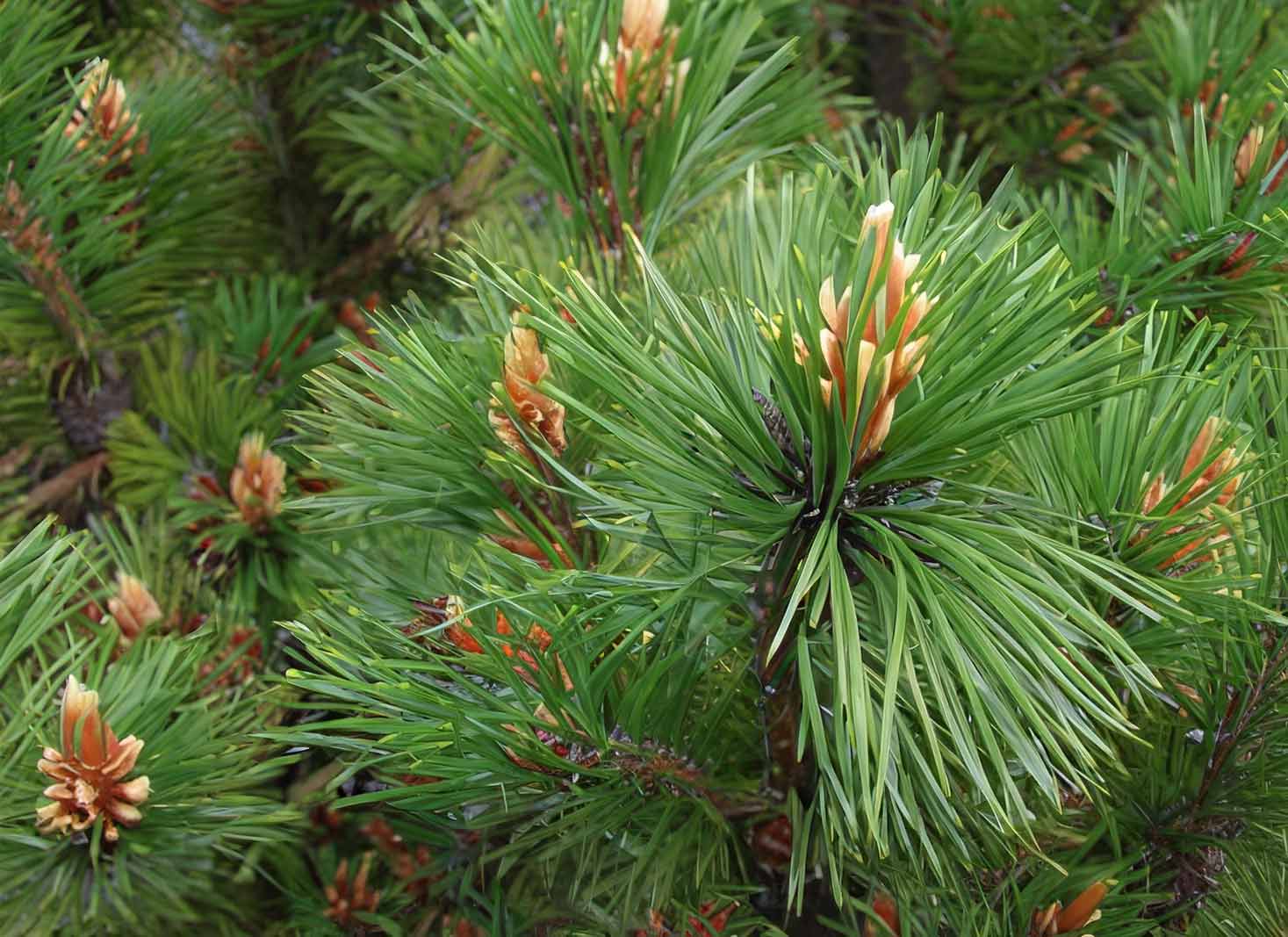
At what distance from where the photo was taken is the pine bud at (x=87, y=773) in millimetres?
351

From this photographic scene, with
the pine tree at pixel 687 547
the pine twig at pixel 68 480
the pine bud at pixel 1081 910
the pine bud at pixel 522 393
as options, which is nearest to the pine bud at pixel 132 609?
the pine tree at pixel 687 547

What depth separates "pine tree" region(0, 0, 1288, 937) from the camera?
26cm

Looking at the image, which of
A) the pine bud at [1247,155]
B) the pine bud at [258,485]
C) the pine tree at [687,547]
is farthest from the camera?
the pine bud at [258,485]

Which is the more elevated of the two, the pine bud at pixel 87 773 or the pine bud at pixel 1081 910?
the pine bud at pixel 1081 910

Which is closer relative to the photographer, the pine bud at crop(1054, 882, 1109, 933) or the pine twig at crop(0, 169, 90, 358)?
the pine bud at crop(1054, 882, 1109, 933)

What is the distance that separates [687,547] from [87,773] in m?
0.20

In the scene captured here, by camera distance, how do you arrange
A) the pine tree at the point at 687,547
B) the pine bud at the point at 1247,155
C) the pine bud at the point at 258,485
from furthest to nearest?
the pine bud at the point at 258,485 → the pine bud at the point at 1247,155 → the pine tree at the point at 687,547

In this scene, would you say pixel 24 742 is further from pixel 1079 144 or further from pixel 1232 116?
pixel 1079 144

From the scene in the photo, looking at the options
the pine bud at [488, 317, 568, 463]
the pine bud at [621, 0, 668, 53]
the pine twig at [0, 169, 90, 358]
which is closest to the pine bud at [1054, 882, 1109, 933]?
the pine bud at [488, 317, 568, 463]

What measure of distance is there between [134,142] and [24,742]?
0.30 meters

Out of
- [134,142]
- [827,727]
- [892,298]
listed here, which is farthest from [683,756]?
[134,142]

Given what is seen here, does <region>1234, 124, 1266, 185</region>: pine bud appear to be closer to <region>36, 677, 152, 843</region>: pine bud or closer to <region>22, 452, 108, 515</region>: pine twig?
<region>36, 677, 152, 843</region>: pine bud

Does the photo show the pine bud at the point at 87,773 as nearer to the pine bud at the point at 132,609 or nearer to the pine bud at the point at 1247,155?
the pine bud at the point at 132,609

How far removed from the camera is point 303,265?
692 millimetres
